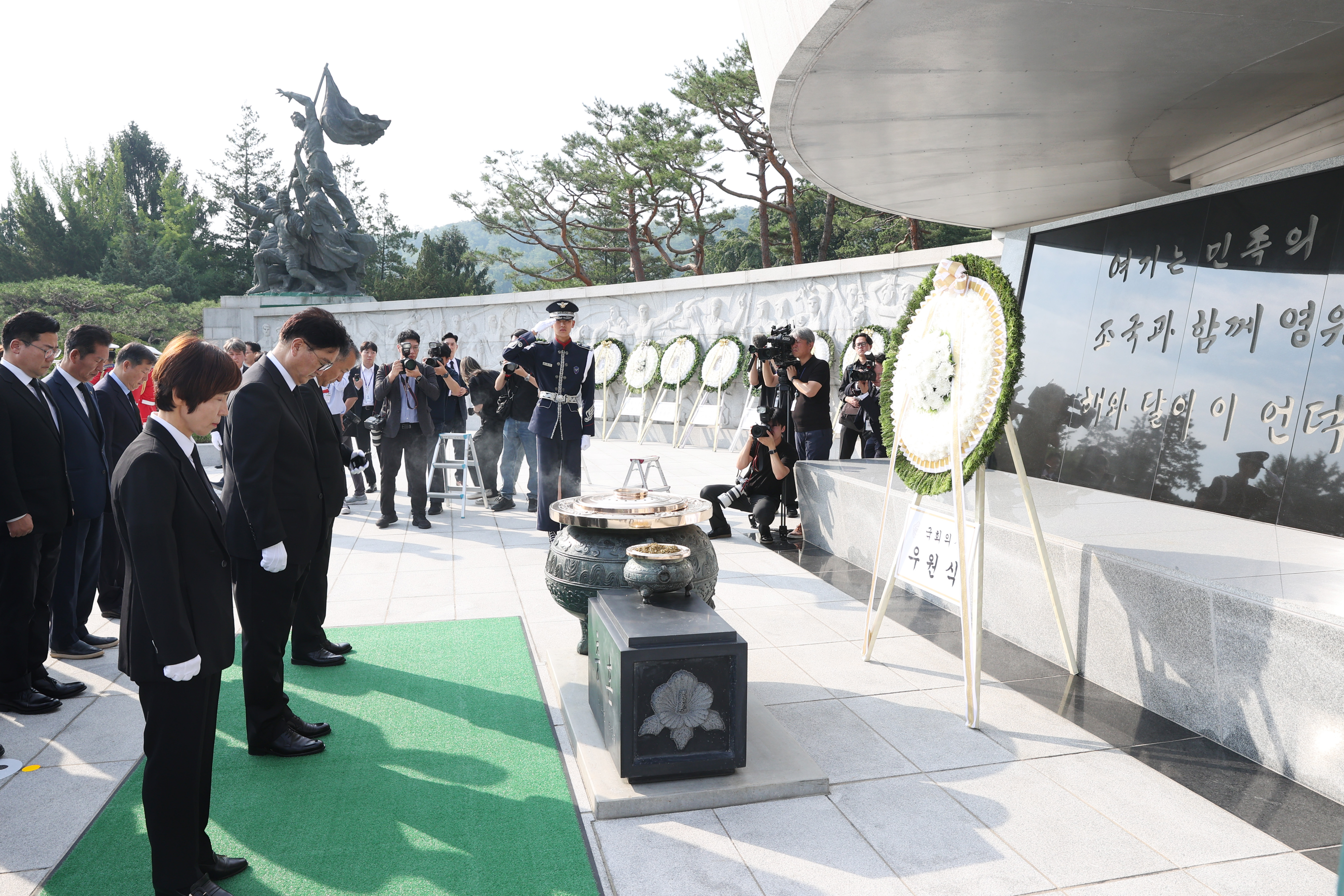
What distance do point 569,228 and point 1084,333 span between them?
2430cm

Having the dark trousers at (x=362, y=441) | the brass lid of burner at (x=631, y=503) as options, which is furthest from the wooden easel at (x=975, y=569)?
the dark trousers at (x=362, y=441)

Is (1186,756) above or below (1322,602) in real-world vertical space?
below

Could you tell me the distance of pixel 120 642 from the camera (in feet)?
7.14

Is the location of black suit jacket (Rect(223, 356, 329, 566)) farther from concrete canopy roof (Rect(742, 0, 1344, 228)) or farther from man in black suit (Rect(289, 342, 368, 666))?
concrete canopy roof (Rect(742, 0, 1344, 228))

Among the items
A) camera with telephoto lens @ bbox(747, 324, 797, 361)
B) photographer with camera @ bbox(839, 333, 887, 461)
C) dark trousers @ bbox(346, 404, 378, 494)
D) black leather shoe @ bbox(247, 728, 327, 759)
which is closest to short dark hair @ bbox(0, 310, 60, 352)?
black leather shoe @ bbox(247, 728, 327, 759)

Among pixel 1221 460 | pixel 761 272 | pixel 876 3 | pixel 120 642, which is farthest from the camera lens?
pixel 761 272

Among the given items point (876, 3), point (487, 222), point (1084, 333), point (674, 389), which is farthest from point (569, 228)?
point (876, 3)

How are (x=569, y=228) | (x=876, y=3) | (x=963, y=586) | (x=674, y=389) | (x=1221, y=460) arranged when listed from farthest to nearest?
(x=569, y=228) → (x=674, y=389) → (x=1221, y=460) → (x=963, y=586) → (x=876, y=3)

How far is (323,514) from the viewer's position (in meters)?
3.52

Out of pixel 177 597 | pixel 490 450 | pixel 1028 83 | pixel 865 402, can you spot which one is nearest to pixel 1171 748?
pixel 1028 83

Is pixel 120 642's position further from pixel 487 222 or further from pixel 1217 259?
pixel 487 222

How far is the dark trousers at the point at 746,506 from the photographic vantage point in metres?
6.97

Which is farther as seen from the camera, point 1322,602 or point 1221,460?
point 1221,460

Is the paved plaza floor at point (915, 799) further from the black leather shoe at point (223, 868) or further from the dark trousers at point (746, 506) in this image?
the dark trousers at point (746, 506)
